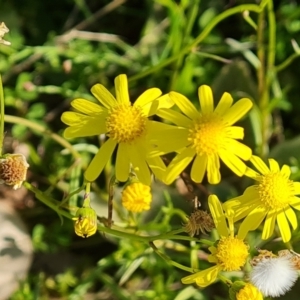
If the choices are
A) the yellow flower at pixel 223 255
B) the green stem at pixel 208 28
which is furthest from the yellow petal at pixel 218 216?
the green stem at pixel 208 28

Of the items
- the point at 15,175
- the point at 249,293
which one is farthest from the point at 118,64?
the point at 249,293

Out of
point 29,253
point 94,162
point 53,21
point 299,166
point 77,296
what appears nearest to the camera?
point 94,162

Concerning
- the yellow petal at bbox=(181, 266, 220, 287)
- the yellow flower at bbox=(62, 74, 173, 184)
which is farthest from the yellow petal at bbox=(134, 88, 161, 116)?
the yellow petal at bbox=(181, 266, 220, 287)

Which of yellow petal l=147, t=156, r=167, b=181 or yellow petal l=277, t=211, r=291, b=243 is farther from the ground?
yellow petal l=147, t=156, r=167, b=181

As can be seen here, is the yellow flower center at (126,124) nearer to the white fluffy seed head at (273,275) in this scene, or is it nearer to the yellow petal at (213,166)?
the yellow petal at (213,166)

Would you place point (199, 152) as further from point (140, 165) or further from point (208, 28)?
point (208, 28)

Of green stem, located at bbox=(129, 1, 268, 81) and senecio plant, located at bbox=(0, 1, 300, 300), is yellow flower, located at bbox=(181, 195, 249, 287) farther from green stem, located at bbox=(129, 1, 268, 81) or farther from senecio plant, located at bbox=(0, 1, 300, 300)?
green stem, located at bbox=(129, 1, 268, 81)

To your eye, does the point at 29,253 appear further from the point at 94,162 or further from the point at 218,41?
the point at 218,41
